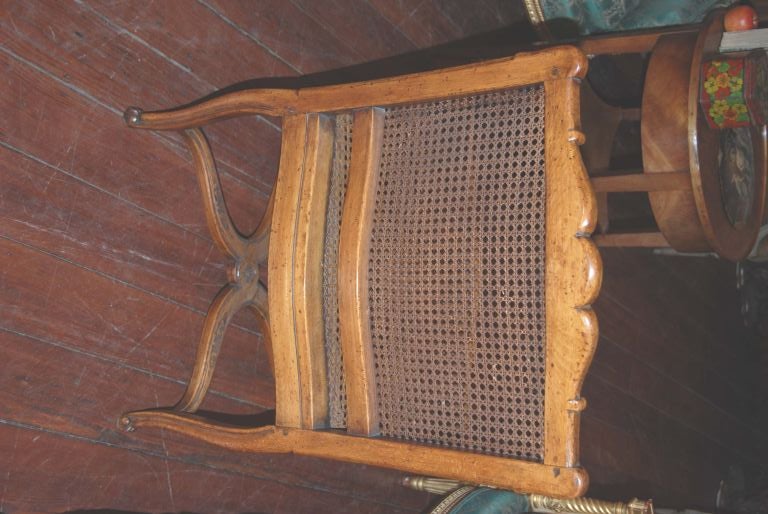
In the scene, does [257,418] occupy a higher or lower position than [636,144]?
lower

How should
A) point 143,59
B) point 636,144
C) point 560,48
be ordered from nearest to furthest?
1. point 560,48
2. point 143,59
3. point 636,144

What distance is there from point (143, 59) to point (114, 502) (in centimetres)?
90

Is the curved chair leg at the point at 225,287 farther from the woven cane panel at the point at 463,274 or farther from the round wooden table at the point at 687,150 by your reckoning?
the round wooden table at the point at 687,150

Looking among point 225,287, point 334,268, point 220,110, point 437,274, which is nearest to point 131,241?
point 225,287

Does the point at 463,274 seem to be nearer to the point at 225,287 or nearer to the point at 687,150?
the point at 225,287

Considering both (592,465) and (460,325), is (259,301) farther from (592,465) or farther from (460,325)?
(592,465)

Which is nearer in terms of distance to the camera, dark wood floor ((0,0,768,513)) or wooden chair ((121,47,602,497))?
wooden chair ((121,47,602,497))

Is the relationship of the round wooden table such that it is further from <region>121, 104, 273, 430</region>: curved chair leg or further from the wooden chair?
<region>121, 104, 273, 430</region>: curved chair leg

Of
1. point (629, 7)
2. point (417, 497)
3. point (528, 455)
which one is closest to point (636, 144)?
point (629, 7)

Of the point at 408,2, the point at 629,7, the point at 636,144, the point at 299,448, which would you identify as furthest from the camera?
the point at 636,144

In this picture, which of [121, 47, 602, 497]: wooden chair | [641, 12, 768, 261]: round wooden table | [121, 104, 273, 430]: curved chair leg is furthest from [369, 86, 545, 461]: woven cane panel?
[641, 12, 768, 261]: round wooden table

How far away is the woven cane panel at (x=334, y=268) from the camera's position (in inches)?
53.8

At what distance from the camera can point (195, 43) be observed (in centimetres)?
177

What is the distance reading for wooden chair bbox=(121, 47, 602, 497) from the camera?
44.4 inches
